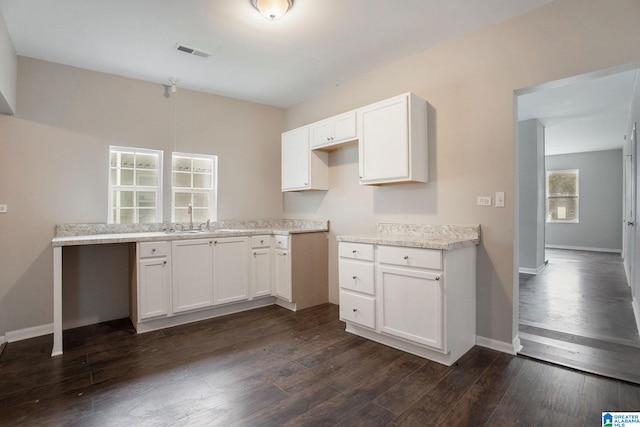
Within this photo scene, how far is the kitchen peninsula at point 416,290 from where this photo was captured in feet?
7.92

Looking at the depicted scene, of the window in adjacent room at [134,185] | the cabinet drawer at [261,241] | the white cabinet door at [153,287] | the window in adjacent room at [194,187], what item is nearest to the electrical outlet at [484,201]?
the cabinet drawer at [261,241]

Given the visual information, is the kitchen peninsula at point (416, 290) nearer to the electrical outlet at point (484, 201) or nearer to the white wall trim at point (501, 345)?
the white wall trim at point (501, 345)

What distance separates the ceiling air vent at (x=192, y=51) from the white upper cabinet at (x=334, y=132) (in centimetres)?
139

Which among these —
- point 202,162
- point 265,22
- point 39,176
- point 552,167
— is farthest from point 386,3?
point 552,167

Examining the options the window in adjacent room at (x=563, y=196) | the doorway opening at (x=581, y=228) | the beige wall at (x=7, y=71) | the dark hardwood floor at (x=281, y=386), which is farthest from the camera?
the window in adjacent room at (x=563, y=196)

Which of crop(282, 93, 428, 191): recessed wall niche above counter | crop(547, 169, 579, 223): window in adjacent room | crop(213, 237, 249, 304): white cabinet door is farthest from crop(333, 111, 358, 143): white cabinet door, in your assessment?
crop(547, 169, 579, 223): window in adjacent room

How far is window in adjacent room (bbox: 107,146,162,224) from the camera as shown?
3.65m

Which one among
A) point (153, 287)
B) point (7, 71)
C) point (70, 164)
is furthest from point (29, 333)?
point (7, 71)

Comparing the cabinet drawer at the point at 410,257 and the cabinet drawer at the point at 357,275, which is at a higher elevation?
the cabinet drawer at the point at 410,257

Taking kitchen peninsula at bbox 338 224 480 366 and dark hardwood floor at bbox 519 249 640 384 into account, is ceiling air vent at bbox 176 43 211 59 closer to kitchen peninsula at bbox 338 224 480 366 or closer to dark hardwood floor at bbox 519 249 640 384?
kitchen peninsula at bbox 338 224 480 366

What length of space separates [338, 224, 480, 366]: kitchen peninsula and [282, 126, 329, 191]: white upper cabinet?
1.19 metres

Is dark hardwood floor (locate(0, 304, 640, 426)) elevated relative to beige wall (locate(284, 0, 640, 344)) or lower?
lower

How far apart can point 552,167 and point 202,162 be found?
9779 millimetres

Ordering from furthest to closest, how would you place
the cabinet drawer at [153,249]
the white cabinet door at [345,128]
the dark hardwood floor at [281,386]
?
the white cabinet door at [345,128]
the cabinet drawer at [153,249]
the dark hardwood floor at [281,386]
